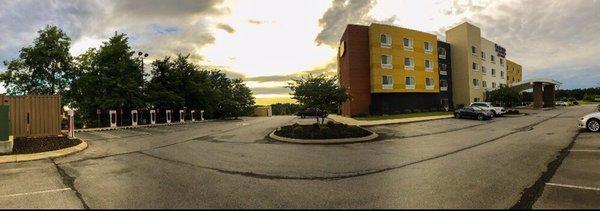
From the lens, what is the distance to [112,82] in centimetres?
3509

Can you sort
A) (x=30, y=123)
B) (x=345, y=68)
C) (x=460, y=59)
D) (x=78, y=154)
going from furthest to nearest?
1. (x=460, y=59)
2. (x=345, y=68)
3. (x=30, y=123)
4. (x=78, y=154)

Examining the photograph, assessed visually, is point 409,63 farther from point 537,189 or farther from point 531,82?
point 537,189

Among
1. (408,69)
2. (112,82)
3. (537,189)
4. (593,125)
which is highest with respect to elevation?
(408,69)

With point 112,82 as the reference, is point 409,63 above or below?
above

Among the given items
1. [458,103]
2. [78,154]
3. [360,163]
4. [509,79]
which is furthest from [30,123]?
[509,79]

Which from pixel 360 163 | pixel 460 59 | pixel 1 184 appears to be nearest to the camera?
pixel 1 184

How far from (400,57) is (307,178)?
144ft

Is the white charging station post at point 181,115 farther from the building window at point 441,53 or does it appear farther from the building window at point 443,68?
the building window at point 441,53

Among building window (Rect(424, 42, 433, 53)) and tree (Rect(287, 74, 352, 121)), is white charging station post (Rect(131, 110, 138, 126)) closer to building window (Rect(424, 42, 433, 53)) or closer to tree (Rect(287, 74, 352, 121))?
tree (Rect(287, 74, 352, 121))

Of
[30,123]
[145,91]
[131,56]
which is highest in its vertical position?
[131,56]

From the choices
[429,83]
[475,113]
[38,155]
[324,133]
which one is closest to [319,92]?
[324,133]

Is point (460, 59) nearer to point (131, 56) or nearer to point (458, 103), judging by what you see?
point (458, 103)

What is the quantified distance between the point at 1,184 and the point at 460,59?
60.1 meters

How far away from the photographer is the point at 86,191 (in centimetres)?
812
